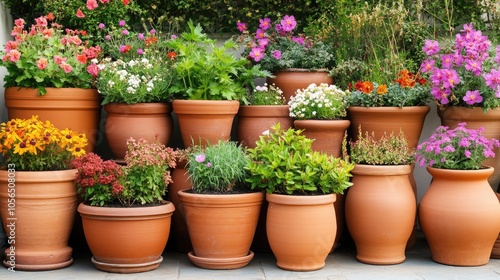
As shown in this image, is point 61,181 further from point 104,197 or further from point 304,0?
point 304,0

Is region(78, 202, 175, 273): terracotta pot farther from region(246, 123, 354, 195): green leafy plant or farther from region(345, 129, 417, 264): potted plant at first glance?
region(345, 129, 417, 264): potted plant

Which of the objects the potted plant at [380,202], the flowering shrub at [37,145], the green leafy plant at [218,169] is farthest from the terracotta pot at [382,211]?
the flowering shrub at [37,145]

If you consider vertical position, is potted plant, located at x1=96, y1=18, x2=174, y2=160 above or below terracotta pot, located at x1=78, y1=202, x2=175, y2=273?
above

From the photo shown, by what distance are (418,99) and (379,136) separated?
1.33 ft

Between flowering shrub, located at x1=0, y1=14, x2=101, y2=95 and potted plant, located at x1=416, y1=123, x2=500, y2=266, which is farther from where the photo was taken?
flowering shrub, located at x1=0, y1=14, x2=101, y2=95

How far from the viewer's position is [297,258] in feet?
15.9

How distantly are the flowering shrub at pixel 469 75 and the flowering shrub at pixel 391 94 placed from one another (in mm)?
123

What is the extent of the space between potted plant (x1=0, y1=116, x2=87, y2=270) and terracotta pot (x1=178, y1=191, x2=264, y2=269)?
0.79 meters

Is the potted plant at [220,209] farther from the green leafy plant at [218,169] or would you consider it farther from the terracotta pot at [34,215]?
the terracotta pot at [34,215]

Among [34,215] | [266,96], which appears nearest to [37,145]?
[34,215]

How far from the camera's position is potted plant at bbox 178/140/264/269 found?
16.0ft

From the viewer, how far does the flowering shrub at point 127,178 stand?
4.78 metres

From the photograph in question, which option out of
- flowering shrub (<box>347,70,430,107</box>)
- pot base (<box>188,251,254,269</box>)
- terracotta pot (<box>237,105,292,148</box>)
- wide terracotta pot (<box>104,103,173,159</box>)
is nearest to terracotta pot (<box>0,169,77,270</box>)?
wide terracotta pot (<box>104,103,173,159</box>)

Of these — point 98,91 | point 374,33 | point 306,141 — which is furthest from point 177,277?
point 374,33
